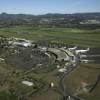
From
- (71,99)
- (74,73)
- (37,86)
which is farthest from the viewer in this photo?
(74,73)

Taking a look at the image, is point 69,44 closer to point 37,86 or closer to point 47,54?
point 47,54

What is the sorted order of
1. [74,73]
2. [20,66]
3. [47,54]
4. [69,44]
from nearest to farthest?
1. [74,73]
2. [20,66]
3. [47,54]
4. [69,44]

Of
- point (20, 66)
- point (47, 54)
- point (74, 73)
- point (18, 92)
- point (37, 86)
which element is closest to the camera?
point (18, 92)

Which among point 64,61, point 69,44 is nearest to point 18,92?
point 64,61

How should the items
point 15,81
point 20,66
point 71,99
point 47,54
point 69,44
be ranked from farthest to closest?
point 69,44
point 47,54
point 20,66
point 15,81
point 71,99

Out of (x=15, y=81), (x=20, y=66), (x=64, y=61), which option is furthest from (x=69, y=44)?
(x=15, y=81)

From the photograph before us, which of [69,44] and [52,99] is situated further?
[69,44]

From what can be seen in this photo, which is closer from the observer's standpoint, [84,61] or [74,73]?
[74,73]

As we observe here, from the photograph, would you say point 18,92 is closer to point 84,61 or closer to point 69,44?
point 84,61
